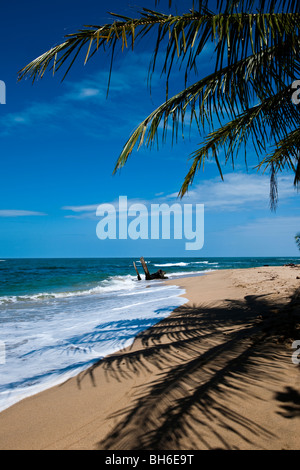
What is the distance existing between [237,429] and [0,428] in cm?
184

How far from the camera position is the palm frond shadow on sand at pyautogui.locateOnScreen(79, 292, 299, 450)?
6.02ft

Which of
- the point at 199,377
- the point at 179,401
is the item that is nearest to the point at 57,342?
the point at 199,377

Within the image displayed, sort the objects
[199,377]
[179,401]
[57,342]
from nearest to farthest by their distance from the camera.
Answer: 1. [179,401]
2. [199,377]
3. [57,342]

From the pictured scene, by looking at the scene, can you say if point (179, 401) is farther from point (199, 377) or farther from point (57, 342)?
point (57, 342)

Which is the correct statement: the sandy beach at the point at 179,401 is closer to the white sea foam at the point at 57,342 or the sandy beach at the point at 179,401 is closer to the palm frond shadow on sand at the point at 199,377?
the palm frond shadow on sand at the point at 199,377

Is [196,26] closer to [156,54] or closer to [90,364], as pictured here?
[156,54]

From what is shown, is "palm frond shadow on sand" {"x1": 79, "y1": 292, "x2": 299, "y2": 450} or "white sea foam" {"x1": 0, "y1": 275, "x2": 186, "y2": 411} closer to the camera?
"palm frond shadow on sand" {"x1": 79, "y1": 292, "x2": 299, "y2": 450}

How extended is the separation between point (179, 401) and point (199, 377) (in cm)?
46

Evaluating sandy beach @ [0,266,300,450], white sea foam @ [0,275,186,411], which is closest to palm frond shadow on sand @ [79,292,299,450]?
sandy beach @ [0,266,300,450]

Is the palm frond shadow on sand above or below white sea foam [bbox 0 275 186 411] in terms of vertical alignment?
above

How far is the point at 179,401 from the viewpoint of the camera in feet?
7.28

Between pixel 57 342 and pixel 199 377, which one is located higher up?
pixel 199 377

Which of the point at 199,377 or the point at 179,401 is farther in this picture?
the point at 199,377

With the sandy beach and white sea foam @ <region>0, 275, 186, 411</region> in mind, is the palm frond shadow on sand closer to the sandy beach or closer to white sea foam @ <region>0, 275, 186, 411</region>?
the sandy beach
